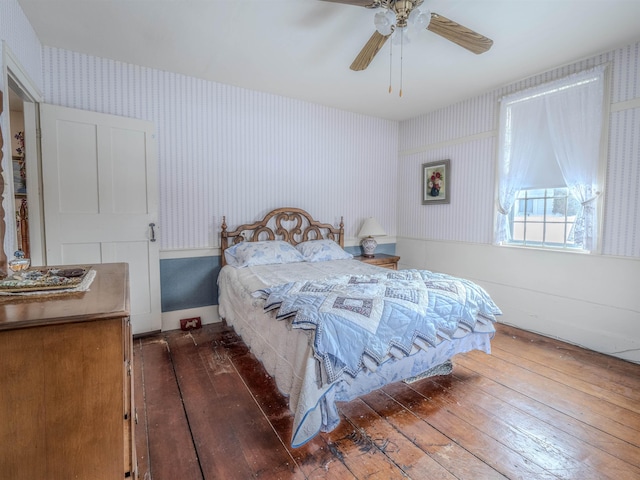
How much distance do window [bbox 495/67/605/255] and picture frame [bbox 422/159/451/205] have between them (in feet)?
2.21

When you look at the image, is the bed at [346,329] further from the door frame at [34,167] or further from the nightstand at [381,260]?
the door frame at [34,167]

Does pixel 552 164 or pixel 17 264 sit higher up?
pixel 552 164

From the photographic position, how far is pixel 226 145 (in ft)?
11.2

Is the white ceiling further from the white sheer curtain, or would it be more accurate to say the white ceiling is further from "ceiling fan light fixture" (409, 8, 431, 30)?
the white sheer curtain

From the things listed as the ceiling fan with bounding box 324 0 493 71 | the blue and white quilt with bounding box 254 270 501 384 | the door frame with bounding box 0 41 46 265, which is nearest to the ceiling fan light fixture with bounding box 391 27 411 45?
the ceiling fan with bounding box 324 0 493 71

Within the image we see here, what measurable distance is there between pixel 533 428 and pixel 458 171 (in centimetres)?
288

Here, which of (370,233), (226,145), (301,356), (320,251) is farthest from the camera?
(370,233)

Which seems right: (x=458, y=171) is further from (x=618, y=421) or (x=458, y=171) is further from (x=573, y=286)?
(x=618, y=421)

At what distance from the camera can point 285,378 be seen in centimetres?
178

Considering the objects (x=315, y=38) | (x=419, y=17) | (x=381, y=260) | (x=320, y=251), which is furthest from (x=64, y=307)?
(x=381, y=260)

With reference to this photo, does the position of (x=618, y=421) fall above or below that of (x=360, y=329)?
below

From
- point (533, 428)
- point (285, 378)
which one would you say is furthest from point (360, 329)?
point (533, 428)

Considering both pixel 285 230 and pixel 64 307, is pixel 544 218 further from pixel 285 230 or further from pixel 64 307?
pixel 64 307

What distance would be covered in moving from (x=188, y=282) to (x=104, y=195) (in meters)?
1.12
